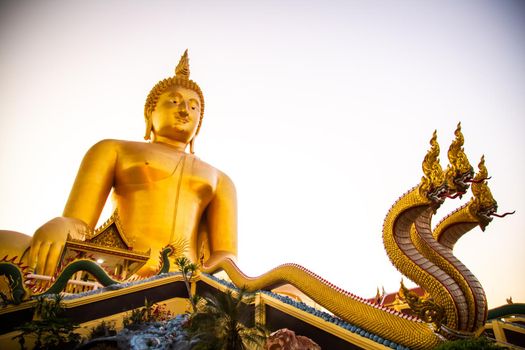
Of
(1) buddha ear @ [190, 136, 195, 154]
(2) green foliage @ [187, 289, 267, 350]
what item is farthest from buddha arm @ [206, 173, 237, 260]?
(2) green foliage @ [187, 289, 267, 350]

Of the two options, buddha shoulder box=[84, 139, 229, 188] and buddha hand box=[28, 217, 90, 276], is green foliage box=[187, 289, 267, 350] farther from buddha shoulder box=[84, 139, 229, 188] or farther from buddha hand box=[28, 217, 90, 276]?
buddha shoulder box=[84, 139, 229, 188]

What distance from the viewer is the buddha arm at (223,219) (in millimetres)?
8828

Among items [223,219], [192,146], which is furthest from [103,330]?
[192,146]

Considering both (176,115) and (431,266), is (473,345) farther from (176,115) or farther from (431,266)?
(176,115)

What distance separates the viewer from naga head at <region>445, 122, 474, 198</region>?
118 inches

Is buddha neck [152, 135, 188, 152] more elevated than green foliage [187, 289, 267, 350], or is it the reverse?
buddha neck [152, 135, 188, 152]

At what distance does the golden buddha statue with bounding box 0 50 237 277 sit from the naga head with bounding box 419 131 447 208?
5.84m

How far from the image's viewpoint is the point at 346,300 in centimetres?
346

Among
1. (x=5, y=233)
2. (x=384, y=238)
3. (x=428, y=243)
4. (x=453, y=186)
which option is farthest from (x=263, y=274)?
(x=5, y=233)

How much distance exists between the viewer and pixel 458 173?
3.01 metres

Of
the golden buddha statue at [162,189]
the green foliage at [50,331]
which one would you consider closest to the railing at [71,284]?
the golden buddha statue at [162,189]

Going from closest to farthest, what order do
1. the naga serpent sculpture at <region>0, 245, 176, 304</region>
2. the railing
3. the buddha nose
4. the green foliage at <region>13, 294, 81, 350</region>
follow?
the green foliage at <region>13, 294, 81, 350</region> < the naga serpent sculpture at <region>0, 245, 176, 304</region> < the railing < the buddha nose

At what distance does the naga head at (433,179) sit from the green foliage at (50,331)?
426cm

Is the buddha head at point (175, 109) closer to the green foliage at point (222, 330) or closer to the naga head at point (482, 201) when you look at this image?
the green foliage at point (222, 330)
